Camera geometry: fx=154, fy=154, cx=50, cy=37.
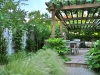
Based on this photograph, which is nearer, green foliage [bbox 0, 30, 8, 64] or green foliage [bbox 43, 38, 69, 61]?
green foliage [bbox 0, 30, 8, 64]

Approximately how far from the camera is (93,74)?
478cm

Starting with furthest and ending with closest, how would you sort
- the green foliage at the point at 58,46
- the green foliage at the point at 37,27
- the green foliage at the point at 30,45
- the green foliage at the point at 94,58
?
the green foliage at the point at 30,45 → the green foliage at the point at 37,27 → the green foliage at the point at 58,46 → the green foliage at the point at 94,58

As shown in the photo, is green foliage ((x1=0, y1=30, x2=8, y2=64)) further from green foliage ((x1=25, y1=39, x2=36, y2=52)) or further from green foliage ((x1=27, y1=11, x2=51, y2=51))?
green foliage ((x1=25, y1=39, x2=36, y2=52))

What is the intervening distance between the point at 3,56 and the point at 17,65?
3.67 m

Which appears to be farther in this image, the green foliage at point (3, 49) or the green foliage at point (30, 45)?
the green foliage at point (30, 45)

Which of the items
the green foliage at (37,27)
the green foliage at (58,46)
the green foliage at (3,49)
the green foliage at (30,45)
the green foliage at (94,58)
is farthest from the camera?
the green foliage at (30,45)

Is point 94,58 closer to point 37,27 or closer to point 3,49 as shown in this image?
point 3,49

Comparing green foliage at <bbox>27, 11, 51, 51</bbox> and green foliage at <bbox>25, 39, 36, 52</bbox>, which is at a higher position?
green foliage at <bbox>27, 11, 51, 51</bbox>

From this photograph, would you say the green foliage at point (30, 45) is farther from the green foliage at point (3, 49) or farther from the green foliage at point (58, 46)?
the green foliage at point (3, 49)

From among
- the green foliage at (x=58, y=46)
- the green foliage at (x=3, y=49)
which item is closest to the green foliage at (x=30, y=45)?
the green foliage at (x=58, y=46)

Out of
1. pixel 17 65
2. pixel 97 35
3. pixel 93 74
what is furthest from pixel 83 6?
pixel 97 35

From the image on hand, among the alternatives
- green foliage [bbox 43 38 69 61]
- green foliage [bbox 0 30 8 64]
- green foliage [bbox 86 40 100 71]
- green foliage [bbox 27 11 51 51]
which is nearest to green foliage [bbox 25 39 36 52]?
green foliage [bbox 27 11 51 51]

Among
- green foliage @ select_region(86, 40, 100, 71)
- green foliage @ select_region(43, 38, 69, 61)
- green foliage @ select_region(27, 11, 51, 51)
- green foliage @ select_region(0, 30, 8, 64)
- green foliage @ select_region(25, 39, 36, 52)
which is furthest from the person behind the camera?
green foliage @ select_region(25, 39, 36, 52)

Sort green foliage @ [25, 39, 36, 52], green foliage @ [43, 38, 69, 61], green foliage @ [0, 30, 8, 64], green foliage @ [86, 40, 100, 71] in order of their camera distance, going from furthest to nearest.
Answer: green foliage @ [25, 39, 36, 52] < green foliage @ [43, 38, 69, 61] < green foliage @ [0, 30, 8, 64] < green foliage @ [86, 40, 100, 71]
